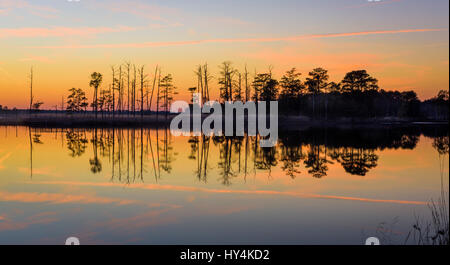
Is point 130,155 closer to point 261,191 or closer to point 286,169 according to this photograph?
point 286,169

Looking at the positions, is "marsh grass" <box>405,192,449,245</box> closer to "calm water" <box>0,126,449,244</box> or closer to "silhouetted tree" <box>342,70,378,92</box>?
"calm water" <box>0,126,449,244</box>

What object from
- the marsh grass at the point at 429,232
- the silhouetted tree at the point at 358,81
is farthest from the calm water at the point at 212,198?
the silhouetted tree at the point at 358,81

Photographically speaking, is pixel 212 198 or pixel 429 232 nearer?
pixel 429 232

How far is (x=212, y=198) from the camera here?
14.9m

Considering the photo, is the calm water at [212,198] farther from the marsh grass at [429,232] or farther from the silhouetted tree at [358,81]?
the silhouetted tree at [358,81]

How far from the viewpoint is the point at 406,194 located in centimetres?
1602

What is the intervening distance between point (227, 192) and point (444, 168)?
14848 mm

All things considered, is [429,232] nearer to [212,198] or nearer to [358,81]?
[212,198]

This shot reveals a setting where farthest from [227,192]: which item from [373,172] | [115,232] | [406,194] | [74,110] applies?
[74,110]

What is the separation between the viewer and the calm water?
34.9 ft

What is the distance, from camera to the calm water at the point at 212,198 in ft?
34.9

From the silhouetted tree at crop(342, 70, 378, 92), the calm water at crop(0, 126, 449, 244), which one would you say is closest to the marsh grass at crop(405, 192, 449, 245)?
the calm water at crop(0, 126, 449, 244)

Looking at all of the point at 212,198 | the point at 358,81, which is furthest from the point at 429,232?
the point at 358,81
